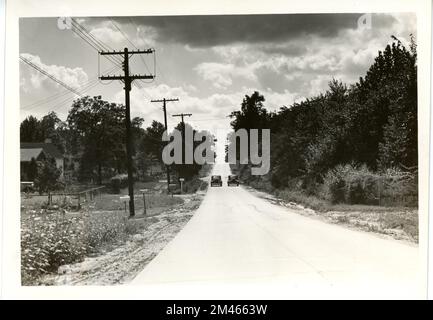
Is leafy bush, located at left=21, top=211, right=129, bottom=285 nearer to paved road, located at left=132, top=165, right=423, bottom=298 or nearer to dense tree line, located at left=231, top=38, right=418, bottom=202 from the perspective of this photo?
paved road, located at left=132, top=165, right=423, bottom=298

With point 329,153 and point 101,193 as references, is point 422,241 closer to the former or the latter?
point 329,153

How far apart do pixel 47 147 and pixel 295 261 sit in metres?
5.66

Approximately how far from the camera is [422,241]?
8477mm

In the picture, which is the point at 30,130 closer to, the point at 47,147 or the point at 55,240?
the point at 47,147

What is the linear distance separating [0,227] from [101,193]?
294 cm

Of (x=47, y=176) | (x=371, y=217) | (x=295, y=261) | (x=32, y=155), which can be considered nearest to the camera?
(x=295, y=261)

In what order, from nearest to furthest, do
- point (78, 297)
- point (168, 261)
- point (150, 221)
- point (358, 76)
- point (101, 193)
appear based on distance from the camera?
point (78, 297), point (168, 261), point (358, 76), point (101, 193), point (150, 221)

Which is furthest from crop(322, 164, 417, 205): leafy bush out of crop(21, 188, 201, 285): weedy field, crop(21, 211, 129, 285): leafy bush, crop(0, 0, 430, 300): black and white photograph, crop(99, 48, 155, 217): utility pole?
crop(21, 211, 129, 285): leafy bush

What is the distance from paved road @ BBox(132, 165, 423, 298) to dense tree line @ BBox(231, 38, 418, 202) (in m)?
1.81

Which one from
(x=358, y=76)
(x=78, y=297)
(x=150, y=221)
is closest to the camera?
(x=78, y=297)

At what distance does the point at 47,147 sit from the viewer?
10078 millimetres

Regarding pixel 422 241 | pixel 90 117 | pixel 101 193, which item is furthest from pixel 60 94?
pixel 422 241

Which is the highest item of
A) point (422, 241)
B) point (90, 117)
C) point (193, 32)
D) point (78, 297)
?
point (193, 32)

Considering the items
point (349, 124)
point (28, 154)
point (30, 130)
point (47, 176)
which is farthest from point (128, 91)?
point (349, 124)
